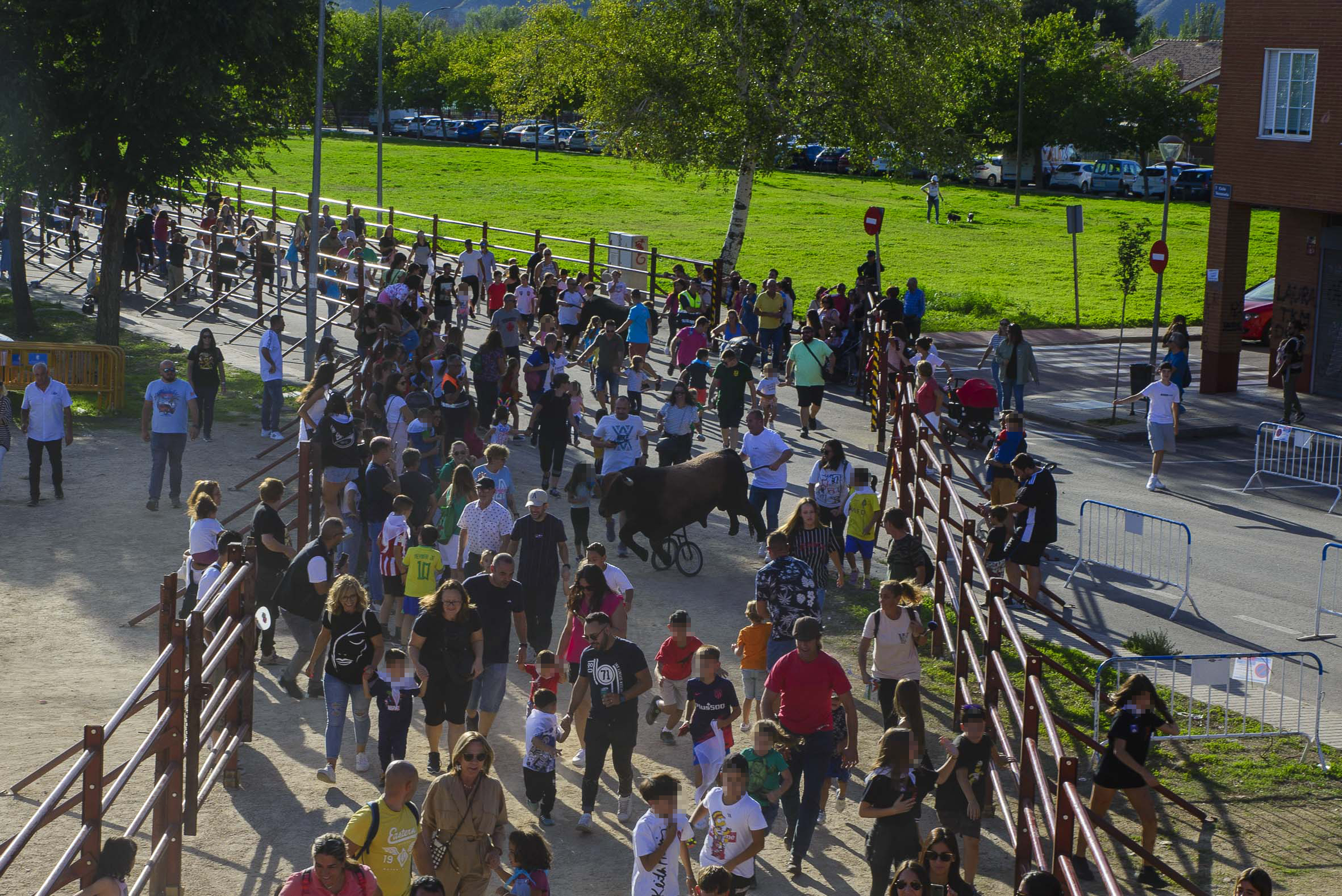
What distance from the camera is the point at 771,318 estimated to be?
25844 millimetres

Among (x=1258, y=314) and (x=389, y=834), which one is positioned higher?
(x=1258, y=314)

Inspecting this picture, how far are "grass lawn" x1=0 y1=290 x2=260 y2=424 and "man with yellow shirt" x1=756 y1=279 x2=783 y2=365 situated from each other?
345 inches

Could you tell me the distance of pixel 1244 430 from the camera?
23922 mm

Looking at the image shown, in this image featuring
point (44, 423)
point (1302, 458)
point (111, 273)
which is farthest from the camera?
point (111, 273)

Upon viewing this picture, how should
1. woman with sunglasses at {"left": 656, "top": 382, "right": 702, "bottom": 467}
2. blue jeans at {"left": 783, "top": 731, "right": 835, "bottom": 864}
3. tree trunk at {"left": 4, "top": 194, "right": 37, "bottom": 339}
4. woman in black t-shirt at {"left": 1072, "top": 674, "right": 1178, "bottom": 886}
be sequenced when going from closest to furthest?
blue jeans at {"left": 783, "top": 731, "right": 835, "bottom": 864} → woman in black t-shirt at {"left": 1072, "top": 674, "right": 1178, "bottom": 886} → woman with sunglasses at {"left": 656, "top": 382, "right": 702, "bottom": 467} → tree trunk at {"left": 4, "top": 194, "right": 37, "bottom": 339}

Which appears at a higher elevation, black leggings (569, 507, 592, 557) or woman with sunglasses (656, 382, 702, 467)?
woman with sunglasses (656, 382, 702, 467)

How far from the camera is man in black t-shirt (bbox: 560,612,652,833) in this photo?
381 inches

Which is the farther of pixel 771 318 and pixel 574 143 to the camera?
pixel 574 143

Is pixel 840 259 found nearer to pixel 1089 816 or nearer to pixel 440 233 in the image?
pixel 440 233

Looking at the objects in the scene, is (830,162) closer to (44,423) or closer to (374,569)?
(44,423)

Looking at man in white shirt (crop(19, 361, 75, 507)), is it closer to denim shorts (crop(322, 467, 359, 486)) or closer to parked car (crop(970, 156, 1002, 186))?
denim shorts (crop(322, 467, 359, 486))

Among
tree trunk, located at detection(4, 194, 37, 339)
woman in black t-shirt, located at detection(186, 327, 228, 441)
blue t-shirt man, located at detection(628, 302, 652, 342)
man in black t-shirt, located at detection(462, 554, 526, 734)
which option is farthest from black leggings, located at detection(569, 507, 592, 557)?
tree trunk, located at detection(4, 194, 37, 339)

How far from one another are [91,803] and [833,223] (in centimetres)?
4932

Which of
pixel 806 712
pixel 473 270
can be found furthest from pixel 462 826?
pixel 473 270
